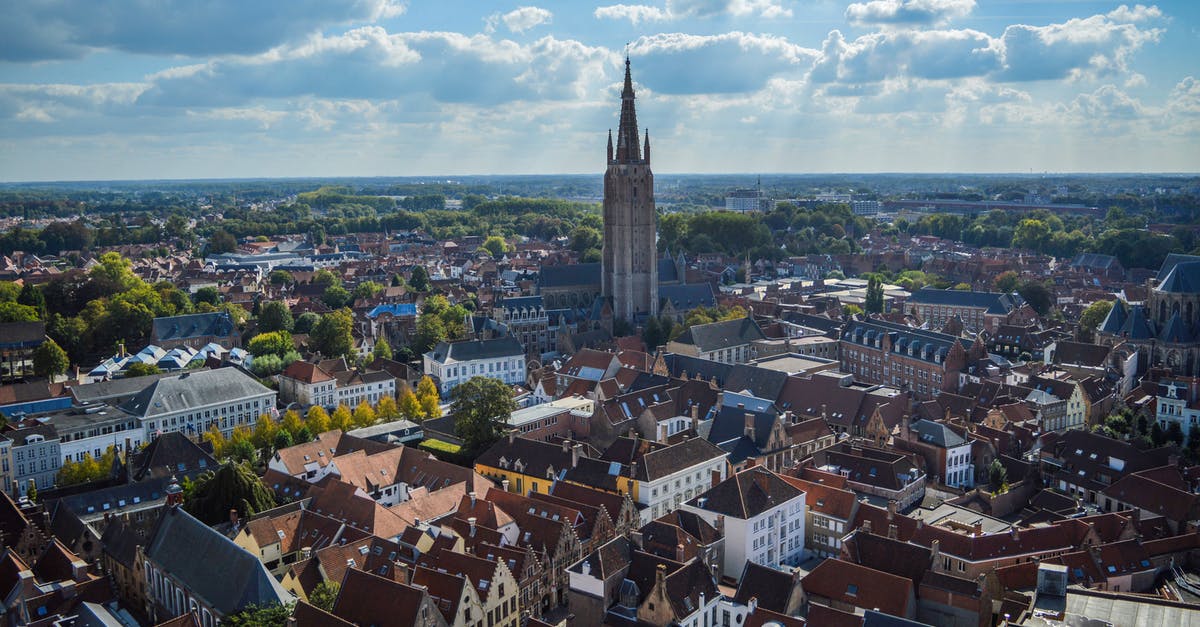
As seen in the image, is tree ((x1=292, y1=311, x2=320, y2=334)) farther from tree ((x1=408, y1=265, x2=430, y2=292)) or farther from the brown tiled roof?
the brown tiled roof

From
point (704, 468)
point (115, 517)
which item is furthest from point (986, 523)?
point (115, 517)

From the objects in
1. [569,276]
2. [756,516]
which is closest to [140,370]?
[569,276]

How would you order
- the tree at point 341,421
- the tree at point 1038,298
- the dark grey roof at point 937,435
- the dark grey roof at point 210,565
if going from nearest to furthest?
1. the dark grey roof at point 210,565
2. the dark grey roof at point 937,435
3. the tree at point 341,421
4. the tree at point 1038,298

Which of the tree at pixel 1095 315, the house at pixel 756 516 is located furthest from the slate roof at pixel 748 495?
the tree at pixel 1095 315

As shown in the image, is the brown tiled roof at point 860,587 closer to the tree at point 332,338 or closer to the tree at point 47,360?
the tree at point 332,338

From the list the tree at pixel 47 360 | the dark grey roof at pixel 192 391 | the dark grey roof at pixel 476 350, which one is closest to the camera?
the dark grey roof at pixel 192 391

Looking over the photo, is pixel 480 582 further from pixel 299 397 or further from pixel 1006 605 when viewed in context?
pixel 299 397

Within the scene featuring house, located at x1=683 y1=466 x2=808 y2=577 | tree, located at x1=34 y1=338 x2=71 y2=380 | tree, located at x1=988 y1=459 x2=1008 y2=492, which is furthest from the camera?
tree, located at x1=34 y1=338 x2=71 y2=380

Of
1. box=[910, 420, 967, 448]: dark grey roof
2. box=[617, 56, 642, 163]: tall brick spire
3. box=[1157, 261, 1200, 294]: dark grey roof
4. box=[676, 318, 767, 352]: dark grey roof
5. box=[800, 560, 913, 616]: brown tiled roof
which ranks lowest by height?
box=[800, 560, 913, 616]: brown tiled roof

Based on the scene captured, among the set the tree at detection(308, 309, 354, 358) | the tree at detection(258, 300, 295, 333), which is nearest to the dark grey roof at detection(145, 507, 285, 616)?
the tree at detection(308, 309, 354, 358)
